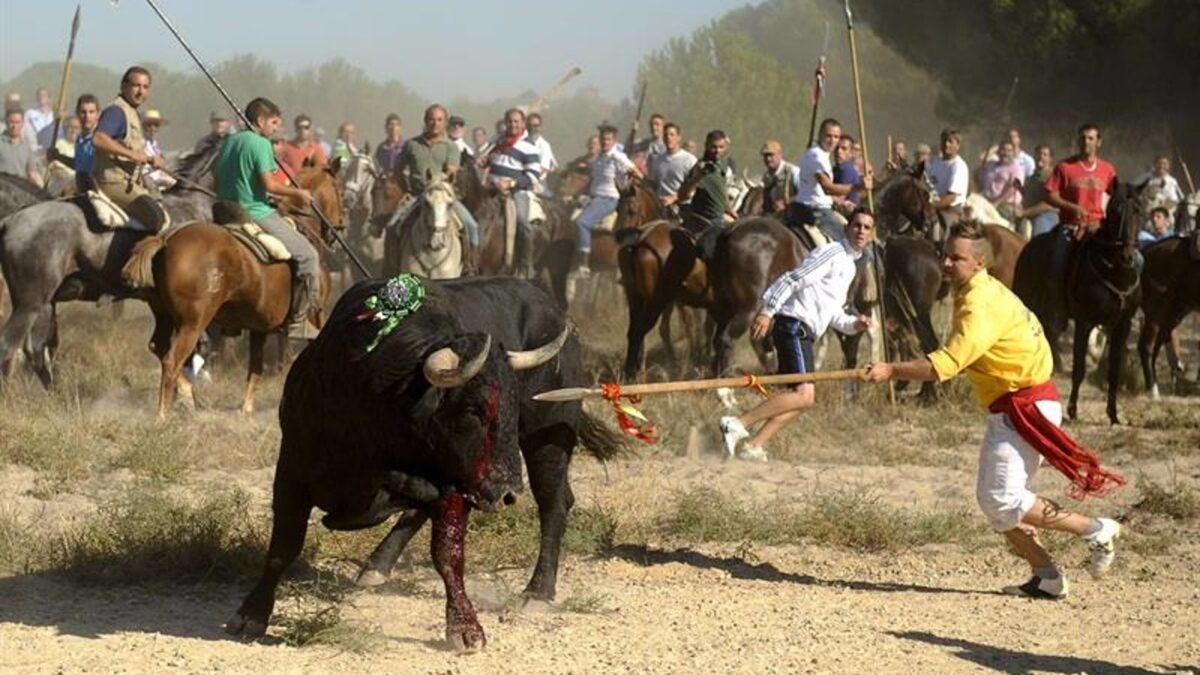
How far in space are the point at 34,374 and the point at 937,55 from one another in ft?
87.7

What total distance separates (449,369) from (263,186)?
7.96 m

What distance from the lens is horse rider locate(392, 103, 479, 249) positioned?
19.5 metres

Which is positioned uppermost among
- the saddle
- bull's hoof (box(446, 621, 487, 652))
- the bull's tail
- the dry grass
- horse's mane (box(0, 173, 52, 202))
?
horse's mane (box(0, 173, 52, 202))

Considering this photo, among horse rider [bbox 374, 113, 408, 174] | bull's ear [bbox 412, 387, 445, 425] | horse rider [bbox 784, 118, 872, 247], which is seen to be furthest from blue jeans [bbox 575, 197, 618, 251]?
bull's ear [bbox 412, 387, 445, 425]

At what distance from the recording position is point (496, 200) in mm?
21484

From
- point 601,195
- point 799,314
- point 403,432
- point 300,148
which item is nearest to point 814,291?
point 799,314

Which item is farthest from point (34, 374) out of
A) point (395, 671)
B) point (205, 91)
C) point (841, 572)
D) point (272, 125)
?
point (205, 91)

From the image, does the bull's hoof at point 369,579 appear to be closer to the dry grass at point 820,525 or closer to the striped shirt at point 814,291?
the dry grass at point 820,525

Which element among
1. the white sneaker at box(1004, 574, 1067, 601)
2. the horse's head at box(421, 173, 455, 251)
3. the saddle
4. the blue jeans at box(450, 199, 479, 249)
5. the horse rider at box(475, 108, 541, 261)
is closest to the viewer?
the white sneaker at box(1004, 574, 1067, 601)

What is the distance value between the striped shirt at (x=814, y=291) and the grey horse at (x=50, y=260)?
508 cm

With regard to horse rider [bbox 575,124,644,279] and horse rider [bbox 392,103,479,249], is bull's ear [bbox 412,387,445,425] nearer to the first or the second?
horse rider [bbox 392,103,479,249]

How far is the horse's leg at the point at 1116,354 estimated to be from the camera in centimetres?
1584

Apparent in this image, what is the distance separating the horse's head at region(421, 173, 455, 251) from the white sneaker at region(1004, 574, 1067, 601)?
30.9ft

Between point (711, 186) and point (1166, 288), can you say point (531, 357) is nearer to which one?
point (711, 186)
